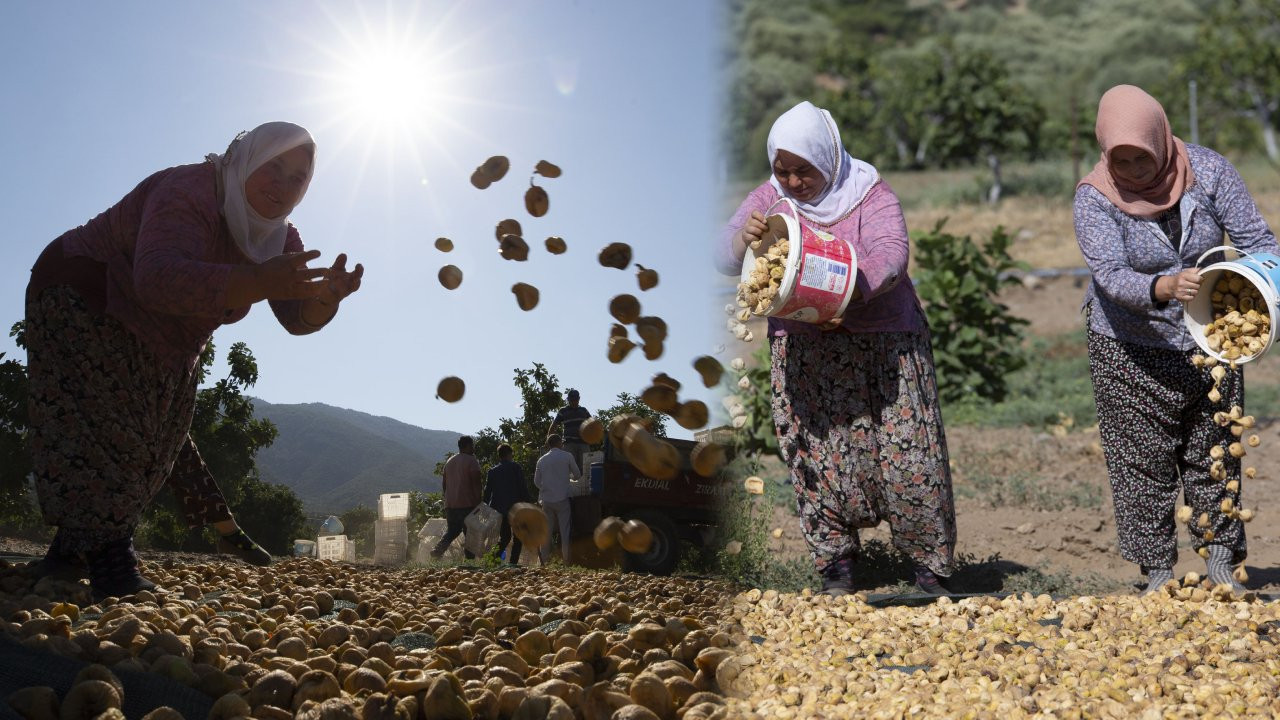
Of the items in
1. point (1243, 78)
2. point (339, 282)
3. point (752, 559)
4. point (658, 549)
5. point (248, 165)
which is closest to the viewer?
point (339, 282)

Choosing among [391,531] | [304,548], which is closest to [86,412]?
[304,548]

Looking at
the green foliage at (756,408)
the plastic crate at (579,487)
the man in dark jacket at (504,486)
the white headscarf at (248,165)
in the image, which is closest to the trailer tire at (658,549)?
the plastic crate at (579,487)

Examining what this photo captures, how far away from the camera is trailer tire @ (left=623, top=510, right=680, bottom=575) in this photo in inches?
167

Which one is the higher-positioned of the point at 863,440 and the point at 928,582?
the point at 863,440

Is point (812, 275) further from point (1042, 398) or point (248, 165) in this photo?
point (1042, 398)

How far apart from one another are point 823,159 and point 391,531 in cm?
161

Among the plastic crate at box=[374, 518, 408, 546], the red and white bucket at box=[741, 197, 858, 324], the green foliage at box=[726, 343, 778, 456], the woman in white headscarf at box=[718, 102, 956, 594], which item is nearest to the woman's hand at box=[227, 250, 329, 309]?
the plastic crate at box=[374, 518, 408, 546]

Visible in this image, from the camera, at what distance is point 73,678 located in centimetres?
175

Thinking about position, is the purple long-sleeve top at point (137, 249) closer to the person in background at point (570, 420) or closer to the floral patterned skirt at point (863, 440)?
the person in background at point (570, 420)

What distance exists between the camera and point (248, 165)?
8.45 ft

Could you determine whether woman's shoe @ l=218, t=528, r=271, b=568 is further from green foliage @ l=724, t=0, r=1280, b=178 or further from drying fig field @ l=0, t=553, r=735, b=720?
green foliage @ l=724, t=0, r=1280, b=178

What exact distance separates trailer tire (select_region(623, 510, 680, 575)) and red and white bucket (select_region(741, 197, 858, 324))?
5.45 feet

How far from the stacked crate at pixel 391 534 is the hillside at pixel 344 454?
2.8 inches

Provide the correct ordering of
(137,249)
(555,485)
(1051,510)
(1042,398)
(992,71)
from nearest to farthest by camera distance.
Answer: (137,249)
(555,485)
(1051,510)
(1042,398)
(992,71)
